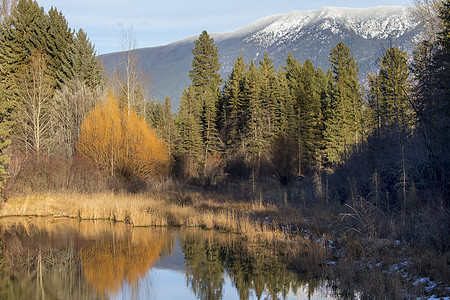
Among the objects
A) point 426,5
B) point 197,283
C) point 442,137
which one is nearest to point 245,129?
point 426,5

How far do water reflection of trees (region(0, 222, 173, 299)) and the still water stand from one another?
3 centimetres

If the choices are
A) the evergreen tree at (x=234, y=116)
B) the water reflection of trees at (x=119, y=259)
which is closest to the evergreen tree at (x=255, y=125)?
the evergreen tree at (x=234, y=116)

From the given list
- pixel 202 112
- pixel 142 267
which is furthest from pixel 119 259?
pixel 202 112

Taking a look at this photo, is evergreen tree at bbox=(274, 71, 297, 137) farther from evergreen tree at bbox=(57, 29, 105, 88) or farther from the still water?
the still water

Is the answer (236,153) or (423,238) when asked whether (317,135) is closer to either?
(236,153)

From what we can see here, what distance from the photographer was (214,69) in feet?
212

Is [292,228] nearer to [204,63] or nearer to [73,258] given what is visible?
[73,258]

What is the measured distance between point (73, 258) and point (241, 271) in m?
6.14

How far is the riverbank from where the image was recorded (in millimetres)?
9812

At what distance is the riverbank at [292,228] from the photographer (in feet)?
32.2

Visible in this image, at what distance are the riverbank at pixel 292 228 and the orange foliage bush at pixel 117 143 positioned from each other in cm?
565

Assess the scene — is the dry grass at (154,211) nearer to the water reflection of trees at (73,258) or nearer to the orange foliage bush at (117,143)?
the water reflection of trees at (73,258)

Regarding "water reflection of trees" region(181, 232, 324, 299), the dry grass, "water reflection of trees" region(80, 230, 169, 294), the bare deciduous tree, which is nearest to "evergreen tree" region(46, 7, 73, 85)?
the bare deciduous tree

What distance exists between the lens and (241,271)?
12.8 m
